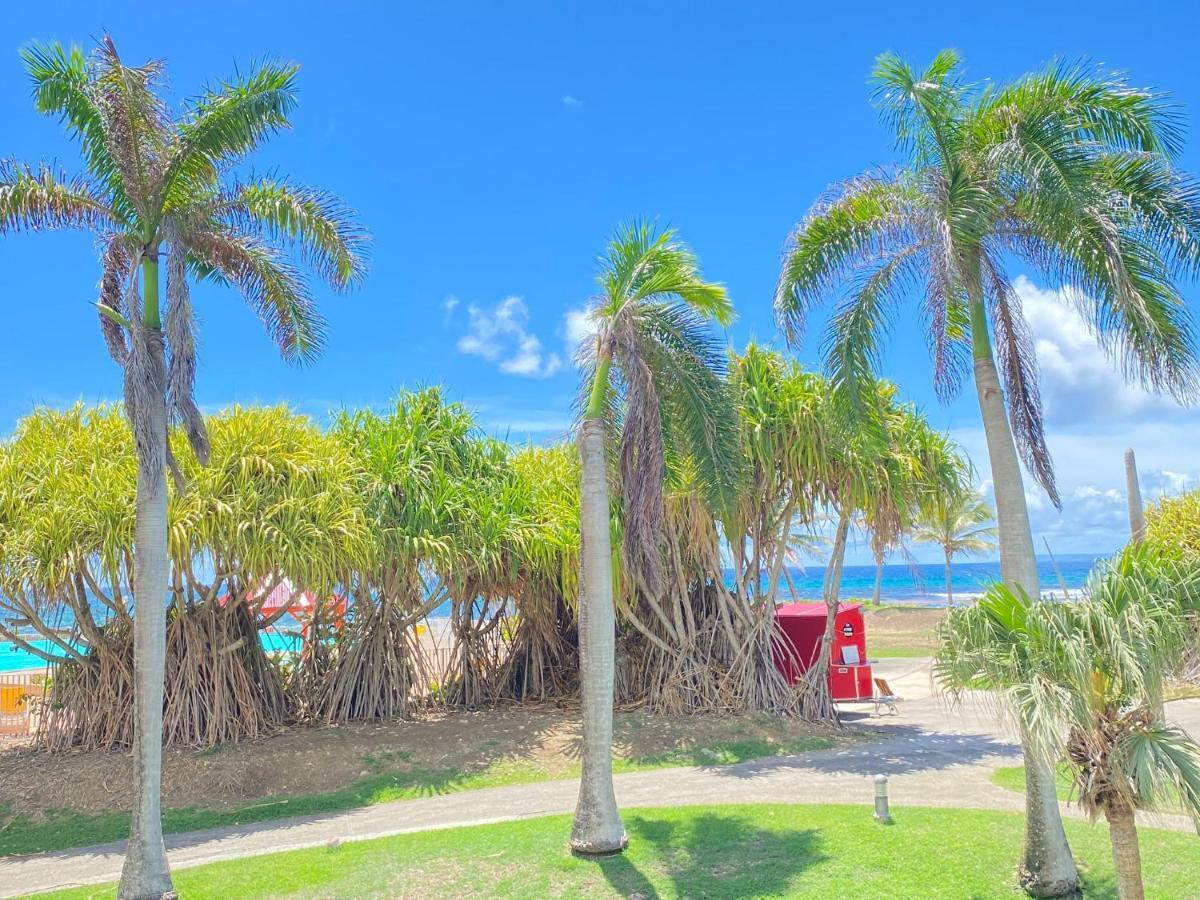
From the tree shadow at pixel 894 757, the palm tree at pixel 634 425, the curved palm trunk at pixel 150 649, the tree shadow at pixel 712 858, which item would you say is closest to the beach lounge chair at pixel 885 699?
the tree shadow at pixel 894 757

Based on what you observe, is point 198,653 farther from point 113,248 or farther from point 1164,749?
point 1164,749

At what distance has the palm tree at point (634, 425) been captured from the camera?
923 cm

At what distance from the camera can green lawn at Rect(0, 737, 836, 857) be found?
11500 millimetres

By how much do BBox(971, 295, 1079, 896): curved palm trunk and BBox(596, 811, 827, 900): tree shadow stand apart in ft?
6.54

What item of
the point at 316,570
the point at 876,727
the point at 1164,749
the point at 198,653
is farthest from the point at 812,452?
the point at 198,653

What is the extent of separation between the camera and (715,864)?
904cm

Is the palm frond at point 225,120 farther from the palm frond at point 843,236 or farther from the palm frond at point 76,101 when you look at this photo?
the palm frond at point 843,236

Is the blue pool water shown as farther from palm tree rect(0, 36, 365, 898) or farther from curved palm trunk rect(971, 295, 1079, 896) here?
palm tree rect(0, 36, 365, 898)

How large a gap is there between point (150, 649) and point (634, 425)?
17.4 feet

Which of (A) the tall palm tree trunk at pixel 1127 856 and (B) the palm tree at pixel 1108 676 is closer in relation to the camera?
(B) the palm tree at pixel 1108 676

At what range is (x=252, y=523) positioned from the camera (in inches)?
516

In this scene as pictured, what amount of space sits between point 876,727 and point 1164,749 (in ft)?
38.7

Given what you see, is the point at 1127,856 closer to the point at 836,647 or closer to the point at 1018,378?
the point at 1018,378

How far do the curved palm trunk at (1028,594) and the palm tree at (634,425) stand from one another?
2.92m
